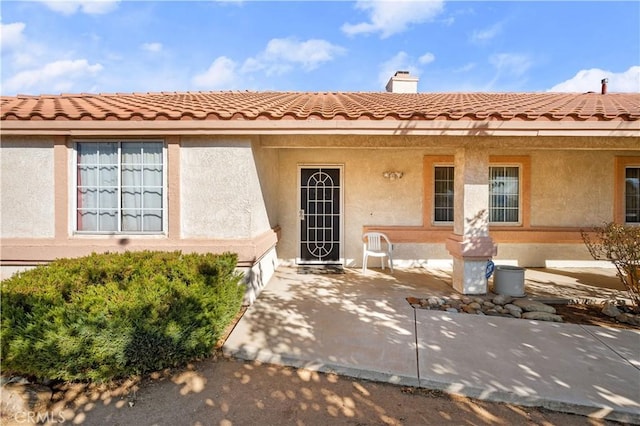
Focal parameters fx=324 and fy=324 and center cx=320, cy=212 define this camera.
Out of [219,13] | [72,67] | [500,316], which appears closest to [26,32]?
[219,13]

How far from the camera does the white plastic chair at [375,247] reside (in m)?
8.44

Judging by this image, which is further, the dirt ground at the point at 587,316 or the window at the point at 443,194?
the window at the point at 443,194

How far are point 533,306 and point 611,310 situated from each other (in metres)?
1.21

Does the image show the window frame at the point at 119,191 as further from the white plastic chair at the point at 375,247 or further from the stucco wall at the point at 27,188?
the white plastic chair at the point at 375,247

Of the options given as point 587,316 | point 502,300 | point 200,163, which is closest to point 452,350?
point 502,300

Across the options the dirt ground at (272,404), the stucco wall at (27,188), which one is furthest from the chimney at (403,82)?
the dirt ground at (272,404)

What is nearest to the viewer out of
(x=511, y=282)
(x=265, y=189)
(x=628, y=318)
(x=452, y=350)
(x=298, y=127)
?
(x=452, y=350)

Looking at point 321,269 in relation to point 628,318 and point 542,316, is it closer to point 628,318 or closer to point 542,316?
point 542,316

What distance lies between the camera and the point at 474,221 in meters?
6.44

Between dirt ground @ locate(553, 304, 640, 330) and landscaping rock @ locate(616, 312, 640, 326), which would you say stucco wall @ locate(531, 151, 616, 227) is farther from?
landscaping rock @ locate(616, 312, 640, 326)

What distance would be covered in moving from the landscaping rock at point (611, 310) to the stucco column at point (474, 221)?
6.12 ft

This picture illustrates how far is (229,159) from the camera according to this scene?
601cm

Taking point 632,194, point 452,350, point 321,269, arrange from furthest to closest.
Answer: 1. point 632,194
2. point 321,269
3. point 452,350

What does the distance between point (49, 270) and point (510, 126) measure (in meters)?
7.42
